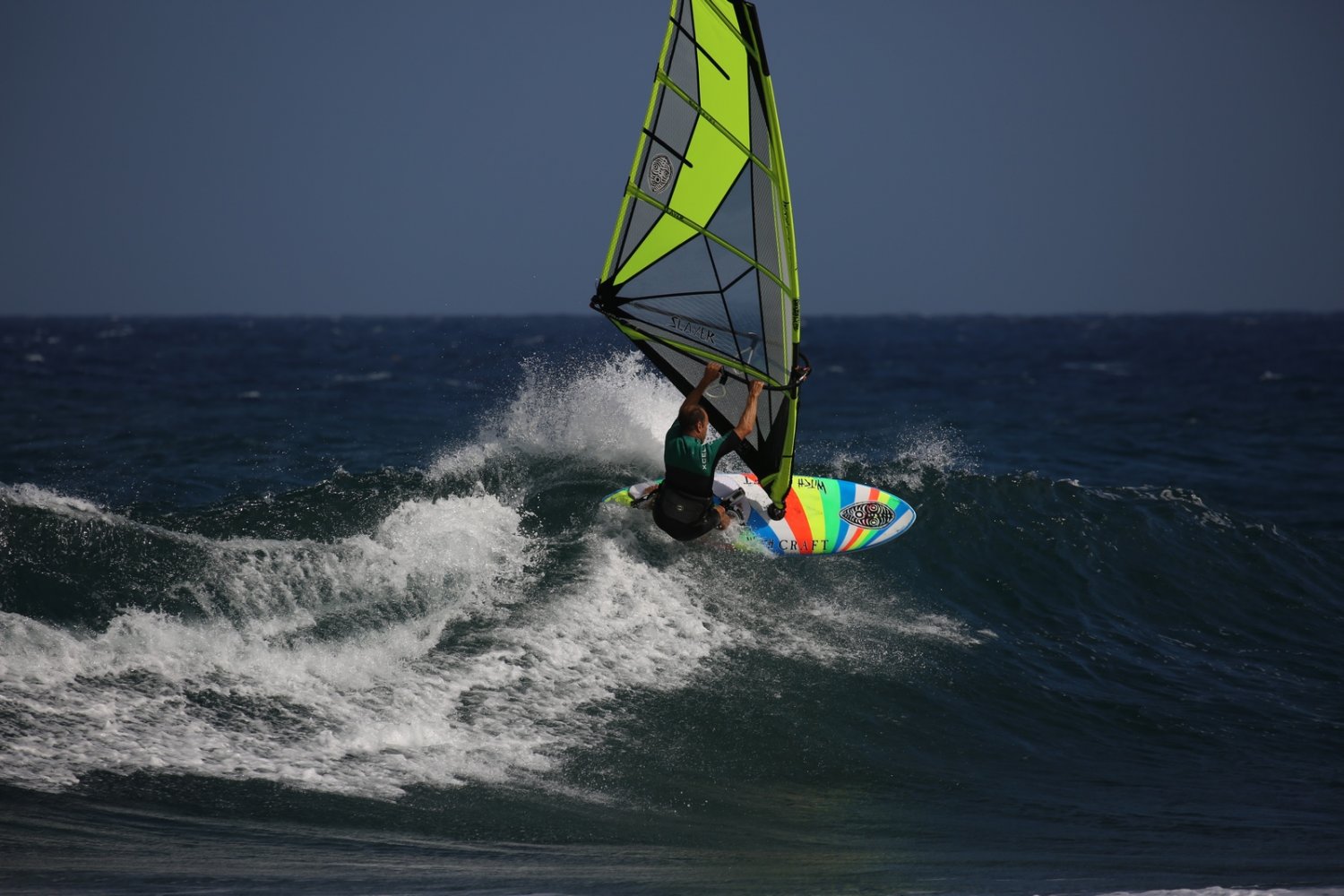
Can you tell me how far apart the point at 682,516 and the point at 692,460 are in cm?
43

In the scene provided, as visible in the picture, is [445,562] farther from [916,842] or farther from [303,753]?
[916,842]

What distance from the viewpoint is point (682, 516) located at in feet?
24.5

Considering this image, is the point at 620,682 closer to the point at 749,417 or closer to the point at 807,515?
the point at 749,417

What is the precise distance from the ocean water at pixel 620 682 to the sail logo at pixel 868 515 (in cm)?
34

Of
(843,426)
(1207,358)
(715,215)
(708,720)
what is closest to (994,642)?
(708,720)

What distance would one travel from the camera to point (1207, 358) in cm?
3856

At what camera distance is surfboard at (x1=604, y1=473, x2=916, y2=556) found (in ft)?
26.2

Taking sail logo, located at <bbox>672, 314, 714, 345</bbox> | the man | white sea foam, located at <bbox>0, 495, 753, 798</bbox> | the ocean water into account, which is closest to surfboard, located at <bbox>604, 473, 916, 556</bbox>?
the ocean water

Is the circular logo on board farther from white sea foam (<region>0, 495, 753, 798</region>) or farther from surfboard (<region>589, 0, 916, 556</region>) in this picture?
white sea foam (<region>0, 495, 753, 798</region>)

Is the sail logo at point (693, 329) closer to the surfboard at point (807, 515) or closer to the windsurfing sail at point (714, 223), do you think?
the windsurfing sail at point (714, 223)

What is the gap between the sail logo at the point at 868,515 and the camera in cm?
842

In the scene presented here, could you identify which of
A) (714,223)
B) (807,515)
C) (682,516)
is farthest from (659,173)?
(807,515)

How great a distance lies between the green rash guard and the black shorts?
0.06m

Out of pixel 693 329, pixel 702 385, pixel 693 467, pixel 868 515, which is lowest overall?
pixel 868 515
